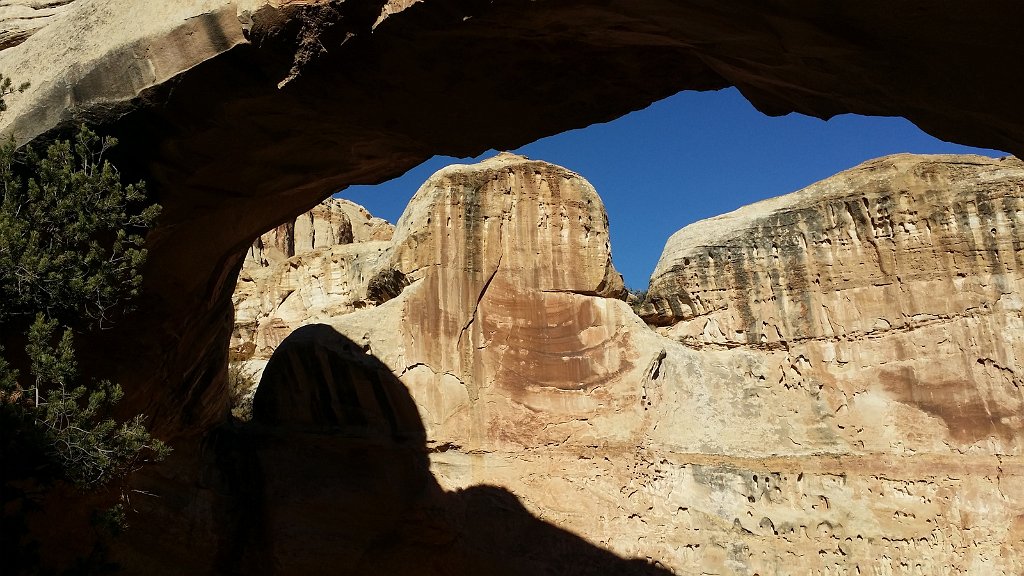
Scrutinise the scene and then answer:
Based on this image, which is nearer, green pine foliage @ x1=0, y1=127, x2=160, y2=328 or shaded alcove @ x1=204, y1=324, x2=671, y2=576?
green pine foliage @ x1=0, y1=127, x2=160, y2=328

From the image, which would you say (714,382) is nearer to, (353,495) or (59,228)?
(353,495)

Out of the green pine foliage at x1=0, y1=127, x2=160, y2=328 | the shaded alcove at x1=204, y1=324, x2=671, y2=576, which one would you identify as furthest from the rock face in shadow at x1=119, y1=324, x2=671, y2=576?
the green pine foliage at x1=0, y1=127, x2=160, y2=328

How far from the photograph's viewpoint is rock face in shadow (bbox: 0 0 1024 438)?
179 inches

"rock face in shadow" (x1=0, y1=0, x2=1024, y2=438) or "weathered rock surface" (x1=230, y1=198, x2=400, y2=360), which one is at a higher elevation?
"weathered rock surface" (x1=230, y1=198, x2=400, y2=360)

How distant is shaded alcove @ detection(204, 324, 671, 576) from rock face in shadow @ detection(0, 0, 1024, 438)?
177 inches

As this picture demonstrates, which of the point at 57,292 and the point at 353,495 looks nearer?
the point at 57,292

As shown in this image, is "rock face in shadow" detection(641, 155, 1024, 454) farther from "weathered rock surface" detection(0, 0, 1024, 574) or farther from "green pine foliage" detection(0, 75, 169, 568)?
"green pine foliage" detection(0, 75, 169, 568)

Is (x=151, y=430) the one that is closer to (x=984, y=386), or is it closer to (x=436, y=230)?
(x=436, y=230)

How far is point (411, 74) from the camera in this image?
593 cm

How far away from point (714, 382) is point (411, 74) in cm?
958

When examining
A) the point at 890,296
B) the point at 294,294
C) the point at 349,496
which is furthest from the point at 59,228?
the point at 294,294

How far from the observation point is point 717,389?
14.1 m

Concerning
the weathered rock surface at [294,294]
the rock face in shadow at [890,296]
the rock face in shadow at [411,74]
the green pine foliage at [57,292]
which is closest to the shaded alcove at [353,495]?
the rock face in shadow at [890,296]

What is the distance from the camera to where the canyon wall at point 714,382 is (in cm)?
1270
